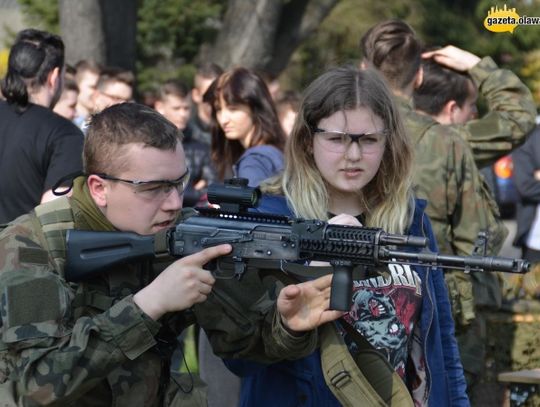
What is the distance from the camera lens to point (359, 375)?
10.9 feet

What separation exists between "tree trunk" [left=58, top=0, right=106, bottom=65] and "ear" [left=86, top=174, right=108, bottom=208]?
896 centimetres

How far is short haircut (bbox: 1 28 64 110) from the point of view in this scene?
5992 mm

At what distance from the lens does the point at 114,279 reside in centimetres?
335

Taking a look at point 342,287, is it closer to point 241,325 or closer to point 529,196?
point 241,325

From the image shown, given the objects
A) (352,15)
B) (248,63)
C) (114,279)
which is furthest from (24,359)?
(352,15)

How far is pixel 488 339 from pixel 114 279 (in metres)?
Answer: 3.19

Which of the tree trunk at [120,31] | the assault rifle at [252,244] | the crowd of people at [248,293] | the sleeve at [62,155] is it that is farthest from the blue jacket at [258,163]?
the tree trunk at [120,31]

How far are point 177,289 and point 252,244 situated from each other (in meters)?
0.28

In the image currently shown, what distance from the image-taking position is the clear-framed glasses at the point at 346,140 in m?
3.72

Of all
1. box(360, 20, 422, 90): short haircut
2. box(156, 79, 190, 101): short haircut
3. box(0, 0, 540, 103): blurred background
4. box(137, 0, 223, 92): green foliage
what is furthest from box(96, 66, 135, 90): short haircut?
box(137, 0, 223, 92): green foliage

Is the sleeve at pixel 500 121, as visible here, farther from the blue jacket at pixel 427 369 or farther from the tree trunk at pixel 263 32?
the tree trunk at pixel 263 32

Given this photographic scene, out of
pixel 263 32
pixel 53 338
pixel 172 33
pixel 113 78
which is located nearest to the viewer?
pixel 53 338

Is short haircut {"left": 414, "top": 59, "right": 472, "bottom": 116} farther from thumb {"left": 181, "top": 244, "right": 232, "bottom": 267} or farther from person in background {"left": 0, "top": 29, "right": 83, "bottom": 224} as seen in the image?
thumb {"left": 181, "top": 244, "right": 232, "bottom": 267}

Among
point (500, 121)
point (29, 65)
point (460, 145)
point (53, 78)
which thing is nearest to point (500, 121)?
point (500, 121)
